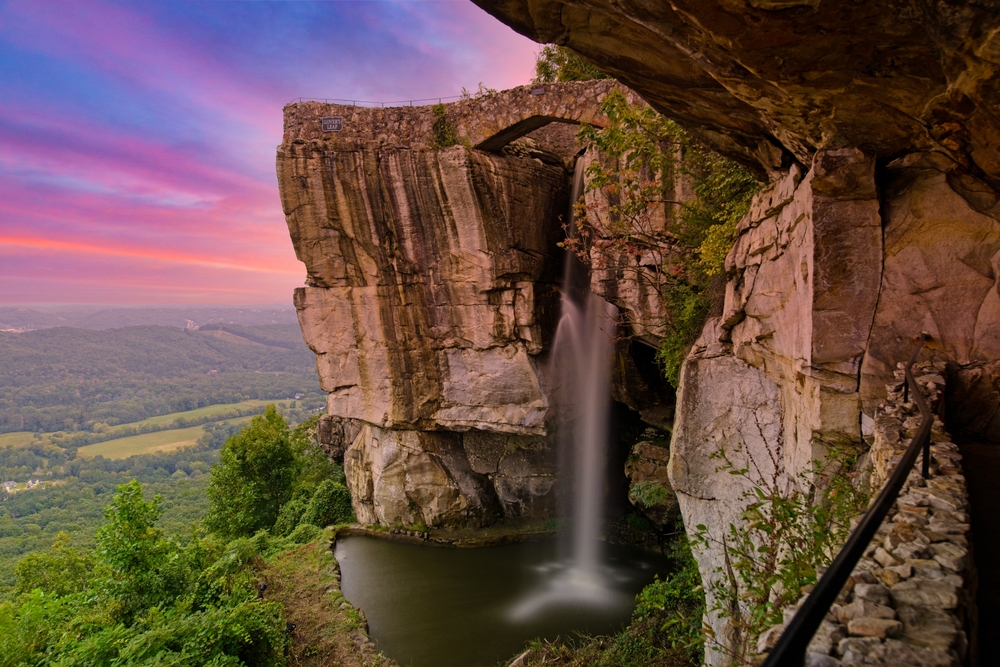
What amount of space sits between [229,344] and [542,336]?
172 metres

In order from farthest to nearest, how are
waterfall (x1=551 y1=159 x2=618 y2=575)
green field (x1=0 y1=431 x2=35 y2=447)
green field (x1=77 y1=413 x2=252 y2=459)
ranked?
green field (x1=0 y1=431 x2=35 y2=447)
green field (x1=77 y1=413 x2=252 y2=459)
waterfall (x1=551 y1=159 x2=618 y2=575)

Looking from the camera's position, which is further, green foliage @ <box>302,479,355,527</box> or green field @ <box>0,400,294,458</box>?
green field @ <box>0,400,294,458</box>

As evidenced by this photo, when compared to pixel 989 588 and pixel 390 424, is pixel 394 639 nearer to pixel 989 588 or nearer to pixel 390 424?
→ pixel 390 424

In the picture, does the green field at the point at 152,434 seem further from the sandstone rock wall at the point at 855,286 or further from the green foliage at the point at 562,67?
the sandstone rock wall at the point at 855,286

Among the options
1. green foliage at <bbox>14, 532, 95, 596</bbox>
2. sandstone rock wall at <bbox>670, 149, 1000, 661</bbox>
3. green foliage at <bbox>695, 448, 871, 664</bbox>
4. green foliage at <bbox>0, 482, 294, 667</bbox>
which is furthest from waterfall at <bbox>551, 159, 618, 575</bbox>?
green foliage at <bbox>14, 532, 95, 596</bbox>

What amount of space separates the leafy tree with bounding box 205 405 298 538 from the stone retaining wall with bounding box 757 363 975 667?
72.2 feet

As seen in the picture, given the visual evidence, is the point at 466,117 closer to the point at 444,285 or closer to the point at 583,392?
the point at 444,285

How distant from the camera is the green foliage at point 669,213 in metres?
9.43

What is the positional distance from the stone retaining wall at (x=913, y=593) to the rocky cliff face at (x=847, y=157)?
1.91 meters

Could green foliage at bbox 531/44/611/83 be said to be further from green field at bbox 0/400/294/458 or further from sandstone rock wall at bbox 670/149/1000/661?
green field at bbox 0/400/294/458

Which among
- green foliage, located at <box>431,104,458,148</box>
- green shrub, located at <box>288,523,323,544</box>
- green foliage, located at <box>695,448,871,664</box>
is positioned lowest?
green shrub, located at <box>288,523,323,544</box>

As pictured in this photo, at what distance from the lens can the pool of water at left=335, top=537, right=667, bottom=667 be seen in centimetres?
1138

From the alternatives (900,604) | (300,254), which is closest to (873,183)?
(900,604)

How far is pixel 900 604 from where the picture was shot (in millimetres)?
2225
